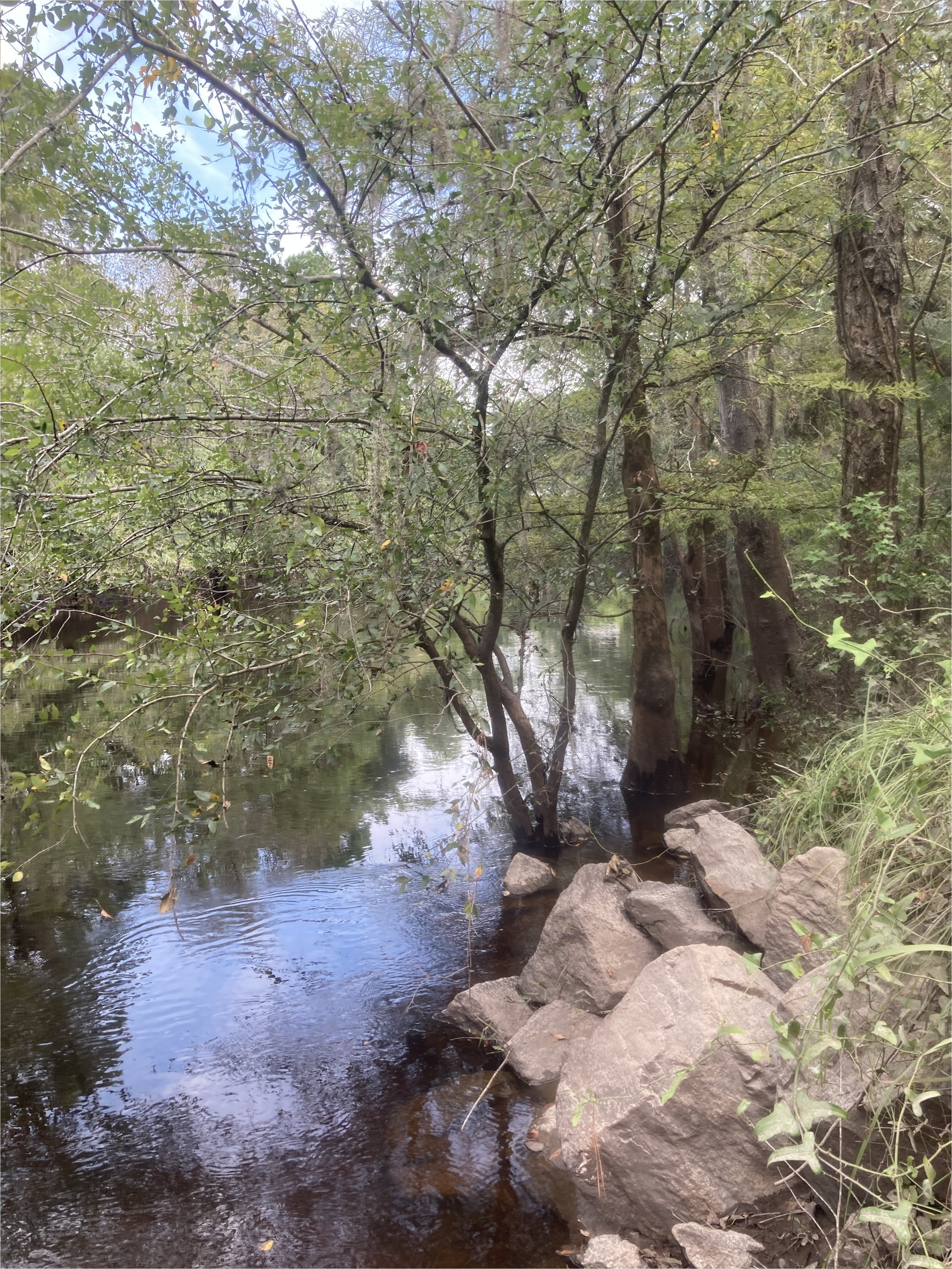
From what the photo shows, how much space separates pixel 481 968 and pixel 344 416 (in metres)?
3.68

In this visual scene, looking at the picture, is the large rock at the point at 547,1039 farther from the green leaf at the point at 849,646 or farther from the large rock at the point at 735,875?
the green leaf at the point at 849,646

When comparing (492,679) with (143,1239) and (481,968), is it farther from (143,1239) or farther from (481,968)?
(143,1239)

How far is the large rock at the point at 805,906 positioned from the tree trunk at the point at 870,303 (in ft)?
9.29

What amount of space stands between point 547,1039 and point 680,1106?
4.53 feet

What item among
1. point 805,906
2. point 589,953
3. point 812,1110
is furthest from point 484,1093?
point 812,1110

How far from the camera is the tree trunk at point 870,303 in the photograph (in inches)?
236

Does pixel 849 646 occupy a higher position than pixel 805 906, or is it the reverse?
pixel 849 646

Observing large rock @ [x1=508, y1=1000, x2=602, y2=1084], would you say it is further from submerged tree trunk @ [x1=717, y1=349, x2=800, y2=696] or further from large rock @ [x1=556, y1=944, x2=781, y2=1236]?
submerged tree trunk @ [x1=717, y1=349, x2=800, y2=696]

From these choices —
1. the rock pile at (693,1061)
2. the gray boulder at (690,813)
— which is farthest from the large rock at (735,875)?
the gray boulder at (690,813)

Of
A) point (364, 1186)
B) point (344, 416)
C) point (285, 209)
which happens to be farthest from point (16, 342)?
point (364, 1186)

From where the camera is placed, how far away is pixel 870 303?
20.5 feet

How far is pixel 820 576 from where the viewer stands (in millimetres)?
5039

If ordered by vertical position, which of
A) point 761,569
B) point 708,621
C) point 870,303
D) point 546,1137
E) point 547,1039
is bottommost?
Answer: point 546,1137

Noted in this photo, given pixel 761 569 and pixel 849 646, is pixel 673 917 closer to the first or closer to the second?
pixel 849 646
